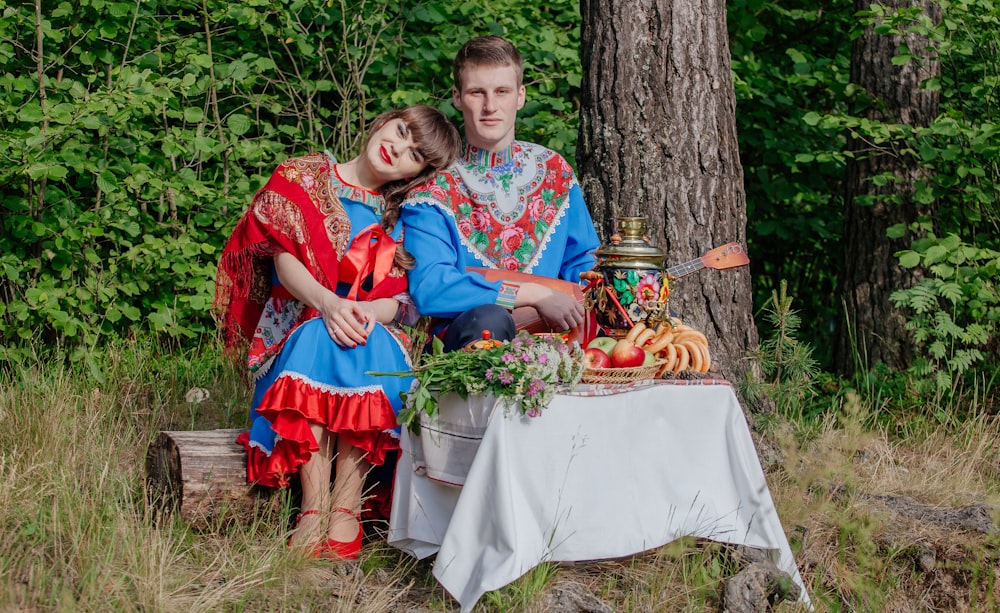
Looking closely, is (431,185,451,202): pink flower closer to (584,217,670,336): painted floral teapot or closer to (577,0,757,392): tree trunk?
(584,217,670,336): painted floral teapot

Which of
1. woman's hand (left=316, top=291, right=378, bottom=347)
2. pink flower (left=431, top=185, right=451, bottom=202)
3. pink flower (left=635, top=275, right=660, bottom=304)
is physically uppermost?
pink flower (left=431, top=185, right=451, bottom=202)

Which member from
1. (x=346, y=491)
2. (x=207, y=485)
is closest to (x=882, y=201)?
(x=346, y=491)

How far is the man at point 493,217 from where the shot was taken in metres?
3.20

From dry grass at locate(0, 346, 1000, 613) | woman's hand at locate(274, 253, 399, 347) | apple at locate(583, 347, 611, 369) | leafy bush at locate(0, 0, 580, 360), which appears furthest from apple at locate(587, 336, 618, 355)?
leafy bush at locate(0, 0, 580, 360)

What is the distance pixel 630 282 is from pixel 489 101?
81 cm

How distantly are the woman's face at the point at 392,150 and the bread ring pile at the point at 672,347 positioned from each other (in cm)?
94

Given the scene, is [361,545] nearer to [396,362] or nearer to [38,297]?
[396,362]

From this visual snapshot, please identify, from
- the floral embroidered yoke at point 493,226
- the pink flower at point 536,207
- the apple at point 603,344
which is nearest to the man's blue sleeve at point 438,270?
the floral embroidered yoke at point 493,226

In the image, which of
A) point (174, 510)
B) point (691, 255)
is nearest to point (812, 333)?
point (691, 255)

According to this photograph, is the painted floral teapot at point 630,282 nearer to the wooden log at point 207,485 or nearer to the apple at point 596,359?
the apple at point 596,359

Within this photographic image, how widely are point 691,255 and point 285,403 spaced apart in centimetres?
187

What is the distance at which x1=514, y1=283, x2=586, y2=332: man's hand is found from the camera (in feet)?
10.5

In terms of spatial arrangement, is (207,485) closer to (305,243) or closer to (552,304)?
(305,243)

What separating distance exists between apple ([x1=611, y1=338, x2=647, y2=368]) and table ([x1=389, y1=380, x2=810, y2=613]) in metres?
0.09
